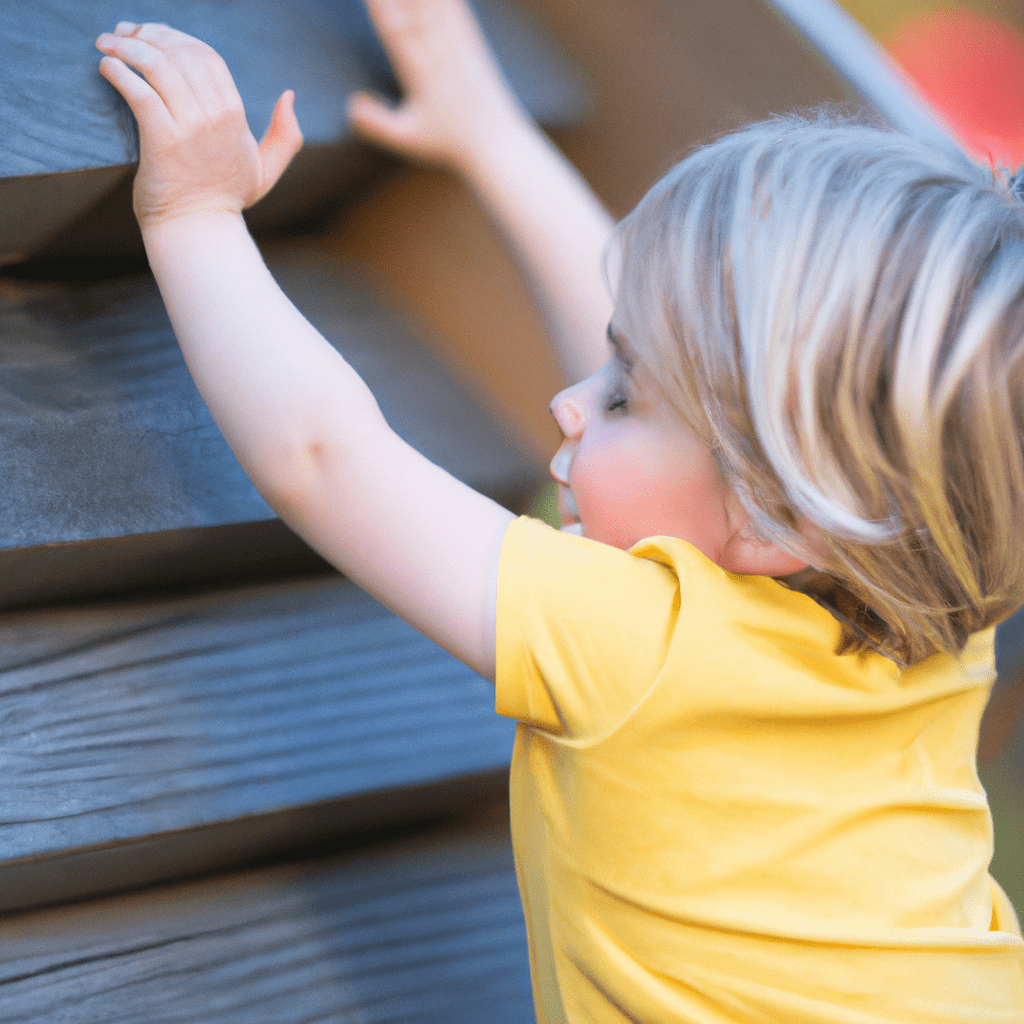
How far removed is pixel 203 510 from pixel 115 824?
238 millimetres

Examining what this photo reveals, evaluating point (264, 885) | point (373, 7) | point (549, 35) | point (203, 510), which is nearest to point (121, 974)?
point (264, 885)

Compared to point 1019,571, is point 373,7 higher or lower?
higher

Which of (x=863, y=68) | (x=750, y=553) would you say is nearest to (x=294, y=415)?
(x=750, y=553)

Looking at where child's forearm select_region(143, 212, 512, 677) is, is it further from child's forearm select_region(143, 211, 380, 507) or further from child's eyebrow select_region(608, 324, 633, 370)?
child's eyebrow select_region(608, 324, 633, 370)

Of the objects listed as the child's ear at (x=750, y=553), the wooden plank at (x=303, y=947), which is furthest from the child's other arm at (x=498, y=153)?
the wooden plank at (x=303, y=947)

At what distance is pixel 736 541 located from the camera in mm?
689

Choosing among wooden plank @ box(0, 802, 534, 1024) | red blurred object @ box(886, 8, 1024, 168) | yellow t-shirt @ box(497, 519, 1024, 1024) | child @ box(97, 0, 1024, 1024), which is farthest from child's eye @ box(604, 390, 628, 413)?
red blurred object @ box(886, 8, 1024, 168)

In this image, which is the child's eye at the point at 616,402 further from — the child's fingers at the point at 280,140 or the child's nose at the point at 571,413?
the child's fingers at the point at 280,140

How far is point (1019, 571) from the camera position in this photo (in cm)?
68

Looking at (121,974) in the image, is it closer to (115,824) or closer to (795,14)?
(115,824)

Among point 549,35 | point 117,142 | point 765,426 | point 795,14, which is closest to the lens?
point 765,426

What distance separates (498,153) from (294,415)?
0.39 metres

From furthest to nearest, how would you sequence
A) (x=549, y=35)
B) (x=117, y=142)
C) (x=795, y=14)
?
(x=549, y=35) → (x=795, y=14) → (x=117, y=142)

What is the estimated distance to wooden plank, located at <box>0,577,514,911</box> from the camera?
785 mm
